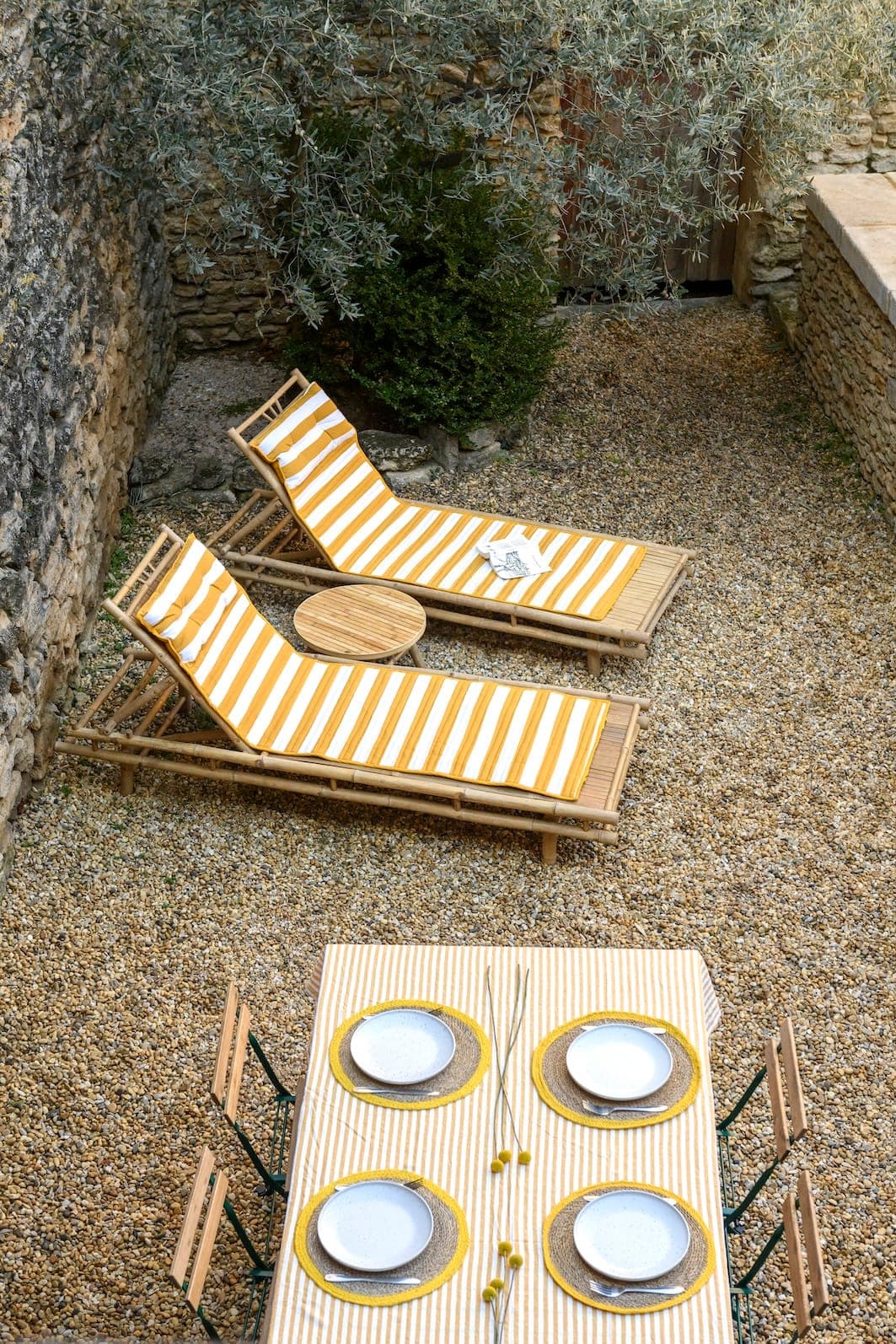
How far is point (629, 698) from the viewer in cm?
501

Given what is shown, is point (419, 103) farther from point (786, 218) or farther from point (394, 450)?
point (786, 218)

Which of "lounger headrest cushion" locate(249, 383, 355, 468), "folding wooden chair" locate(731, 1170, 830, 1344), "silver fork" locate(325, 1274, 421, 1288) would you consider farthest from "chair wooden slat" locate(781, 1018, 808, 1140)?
"lounger headrest cushion" locate(249, 383, 355, 468)

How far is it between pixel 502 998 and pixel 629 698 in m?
2.03

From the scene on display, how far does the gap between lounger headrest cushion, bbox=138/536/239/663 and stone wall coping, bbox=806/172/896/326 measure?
347cm

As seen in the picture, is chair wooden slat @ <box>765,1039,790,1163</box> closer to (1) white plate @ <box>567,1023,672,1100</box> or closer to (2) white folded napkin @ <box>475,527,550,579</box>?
(1) white plate @ <box>567,1023,672,1100</box>

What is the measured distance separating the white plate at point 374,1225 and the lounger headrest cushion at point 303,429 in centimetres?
367

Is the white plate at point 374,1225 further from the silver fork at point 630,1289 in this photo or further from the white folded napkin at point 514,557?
the white folded napkin at point 514,557

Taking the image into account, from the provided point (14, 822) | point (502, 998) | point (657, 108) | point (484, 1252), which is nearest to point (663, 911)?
point (502, 998)

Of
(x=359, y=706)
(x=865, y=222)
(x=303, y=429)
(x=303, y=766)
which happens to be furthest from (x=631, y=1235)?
(x=865, y=222)

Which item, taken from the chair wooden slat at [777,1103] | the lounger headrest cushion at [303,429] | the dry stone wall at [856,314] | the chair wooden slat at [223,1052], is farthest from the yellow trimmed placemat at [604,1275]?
the dry stone wall at [856,314]

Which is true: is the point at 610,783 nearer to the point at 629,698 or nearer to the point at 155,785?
the point at 629,698

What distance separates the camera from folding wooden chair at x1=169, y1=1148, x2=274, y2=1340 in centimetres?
263

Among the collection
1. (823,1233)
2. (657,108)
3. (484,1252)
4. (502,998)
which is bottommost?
(823,1233)

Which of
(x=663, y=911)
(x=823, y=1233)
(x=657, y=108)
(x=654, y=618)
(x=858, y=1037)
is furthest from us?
(x=657, y=108)
